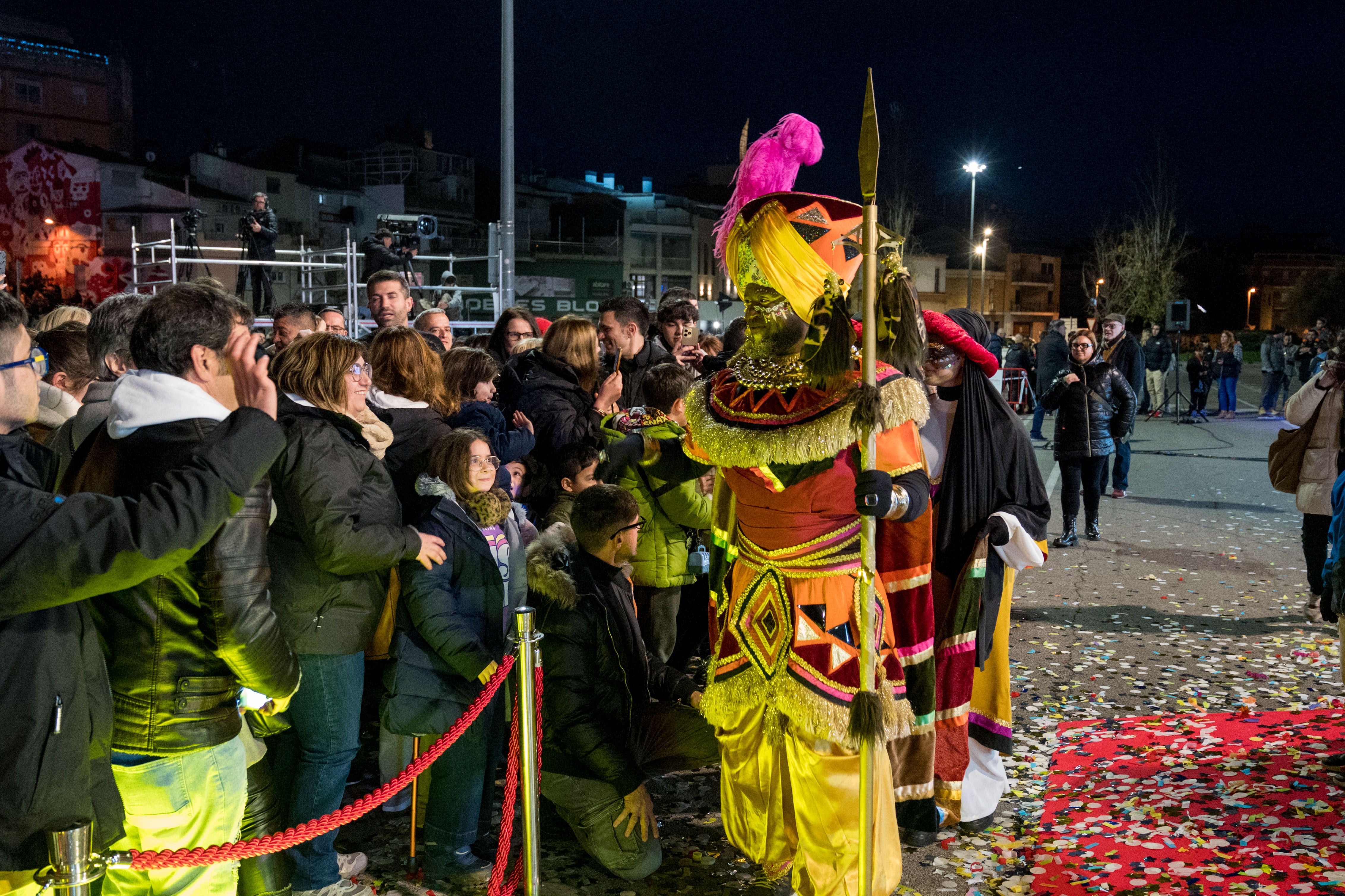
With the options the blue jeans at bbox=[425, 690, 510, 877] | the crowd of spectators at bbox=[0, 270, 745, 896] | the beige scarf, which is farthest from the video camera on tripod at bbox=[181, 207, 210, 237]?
the blue jeans at bbox=[425, 690, 510, 877]

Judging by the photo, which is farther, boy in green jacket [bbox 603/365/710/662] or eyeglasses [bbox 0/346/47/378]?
boy in green jacket [bbox 603/365/710/662]

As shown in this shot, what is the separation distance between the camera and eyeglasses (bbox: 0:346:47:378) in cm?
226

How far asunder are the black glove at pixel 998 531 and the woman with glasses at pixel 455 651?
6.22 ft

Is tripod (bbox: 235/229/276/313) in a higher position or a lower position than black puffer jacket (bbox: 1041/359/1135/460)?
higher

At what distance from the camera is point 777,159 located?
12.4 feet

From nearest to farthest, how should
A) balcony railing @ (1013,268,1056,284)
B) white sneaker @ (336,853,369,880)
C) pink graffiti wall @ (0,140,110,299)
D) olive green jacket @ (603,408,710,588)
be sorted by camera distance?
white sneaker @ (336,853,369,880) < olive green jacket @ (603,408,710,588) < pink graffiti wall @ (0,140,110,299) < balcony railing @ (1013,268,1056,284)

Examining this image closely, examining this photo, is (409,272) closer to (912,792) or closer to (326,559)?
(326,559)

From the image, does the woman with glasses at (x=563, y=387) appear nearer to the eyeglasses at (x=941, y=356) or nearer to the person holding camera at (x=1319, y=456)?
the eyeglasses at (x=941, y=356)

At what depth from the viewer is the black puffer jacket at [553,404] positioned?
5.51 meters

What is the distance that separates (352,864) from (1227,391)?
2353 cm

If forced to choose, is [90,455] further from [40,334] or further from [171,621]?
[40,334]

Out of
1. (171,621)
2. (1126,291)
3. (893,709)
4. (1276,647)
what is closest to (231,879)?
(171,621)

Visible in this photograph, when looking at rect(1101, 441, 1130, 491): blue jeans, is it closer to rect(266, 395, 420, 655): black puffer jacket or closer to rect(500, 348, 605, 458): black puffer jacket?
rect(500, 348, 605, 458): black puffer jacket

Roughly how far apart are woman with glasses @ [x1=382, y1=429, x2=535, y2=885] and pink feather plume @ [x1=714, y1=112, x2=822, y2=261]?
54.5 inches
